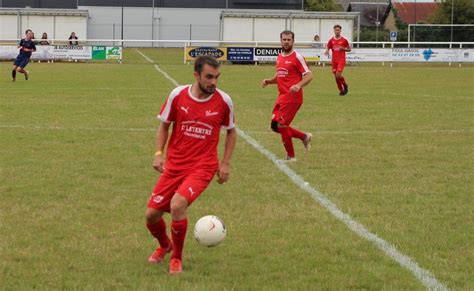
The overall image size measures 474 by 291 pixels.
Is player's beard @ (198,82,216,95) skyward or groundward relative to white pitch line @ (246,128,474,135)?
skyward

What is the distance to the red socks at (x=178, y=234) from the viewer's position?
17.6 ft

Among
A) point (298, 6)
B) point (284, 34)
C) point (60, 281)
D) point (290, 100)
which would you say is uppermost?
point (298, 6)

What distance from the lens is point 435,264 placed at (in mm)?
5652

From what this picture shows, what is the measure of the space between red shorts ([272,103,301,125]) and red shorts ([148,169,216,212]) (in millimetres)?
5276

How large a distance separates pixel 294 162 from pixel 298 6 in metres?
66.9

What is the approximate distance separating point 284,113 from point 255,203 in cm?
325

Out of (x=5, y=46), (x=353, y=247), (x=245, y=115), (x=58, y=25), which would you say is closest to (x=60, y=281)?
(x=353, y=247)

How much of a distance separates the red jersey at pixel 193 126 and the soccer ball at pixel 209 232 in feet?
1.40

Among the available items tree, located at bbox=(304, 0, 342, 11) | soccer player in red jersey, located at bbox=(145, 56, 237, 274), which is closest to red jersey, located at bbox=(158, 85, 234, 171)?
soccer player in red jersey, located at bbox=(145, 56, 237, 274)

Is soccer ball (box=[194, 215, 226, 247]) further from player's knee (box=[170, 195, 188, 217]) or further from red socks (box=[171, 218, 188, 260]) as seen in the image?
player's knee (box=[170, 195, 188, 217])

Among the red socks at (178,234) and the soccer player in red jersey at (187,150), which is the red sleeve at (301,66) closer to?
the soccer player in red jersey at (187,150)

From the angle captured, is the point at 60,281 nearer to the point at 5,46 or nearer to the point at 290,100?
the point at 290,100

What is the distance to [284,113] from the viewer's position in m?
10.8

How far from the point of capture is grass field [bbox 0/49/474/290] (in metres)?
5.45
